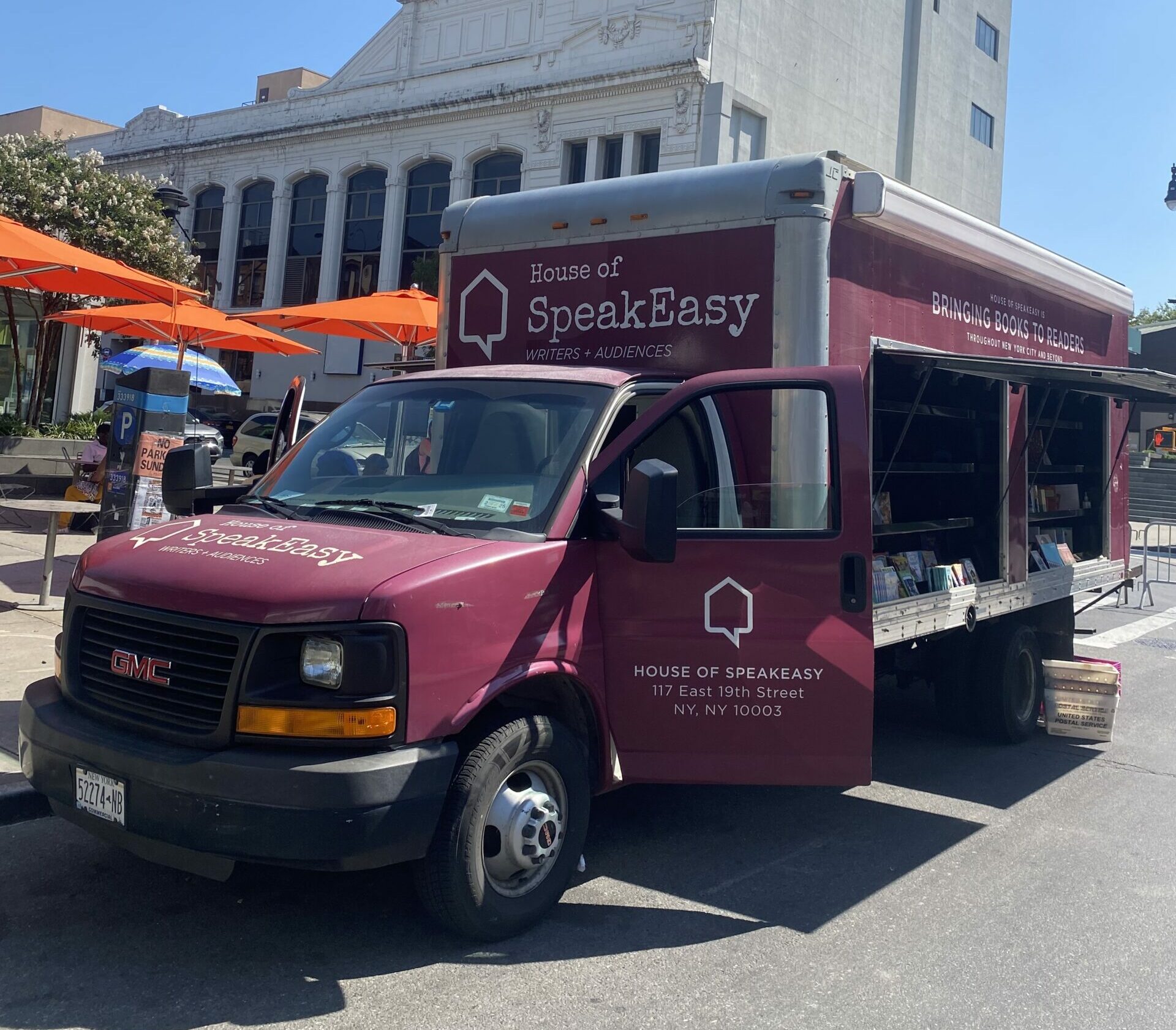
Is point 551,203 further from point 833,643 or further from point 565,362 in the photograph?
point 833,643

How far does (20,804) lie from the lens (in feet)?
16.8

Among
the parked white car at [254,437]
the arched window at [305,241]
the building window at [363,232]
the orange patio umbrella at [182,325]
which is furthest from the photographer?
the arched window at [305,241]

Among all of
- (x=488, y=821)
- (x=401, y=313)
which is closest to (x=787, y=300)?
(x=488, y=821)

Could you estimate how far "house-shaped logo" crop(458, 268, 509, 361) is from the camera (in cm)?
638

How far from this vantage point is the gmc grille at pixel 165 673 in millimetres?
3746

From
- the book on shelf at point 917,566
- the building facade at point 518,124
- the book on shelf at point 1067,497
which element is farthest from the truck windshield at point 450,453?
the building facade at point 518,124

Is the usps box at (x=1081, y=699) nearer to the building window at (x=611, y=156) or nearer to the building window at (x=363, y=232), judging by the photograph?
the building window at (x=611, y=156)

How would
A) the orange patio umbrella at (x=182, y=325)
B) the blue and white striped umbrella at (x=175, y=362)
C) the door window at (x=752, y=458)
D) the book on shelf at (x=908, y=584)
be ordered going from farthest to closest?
the blue and white striped umbrella at (x=175, y=362), the orange patio umbrella at (x=182, y=325), the book on shelf at (x=908, y=584), the door window at (x=752, y=458)

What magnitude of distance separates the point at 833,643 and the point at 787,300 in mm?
1724

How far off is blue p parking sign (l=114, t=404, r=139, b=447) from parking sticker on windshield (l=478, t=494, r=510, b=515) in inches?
225

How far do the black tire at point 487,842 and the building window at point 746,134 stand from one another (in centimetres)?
2922

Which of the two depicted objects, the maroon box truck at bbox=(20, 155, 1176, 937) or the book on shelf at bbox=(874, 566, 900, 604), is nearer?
the maroon box truck at bbox=(20, 155, 1176, 937)

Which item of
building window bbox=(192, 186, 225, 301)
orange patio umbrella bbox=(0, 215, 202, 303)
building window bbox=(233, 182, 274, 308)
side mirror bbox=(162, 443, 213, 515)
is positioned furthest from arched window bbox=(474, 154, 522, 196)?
side mirror bbox=(162, 443, 213, 515)

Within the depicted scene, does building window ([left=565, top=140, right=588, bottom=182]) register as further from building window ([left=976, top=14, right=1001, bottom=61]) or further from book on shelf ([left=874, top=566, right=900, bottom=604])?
book on shelf ([left=874, top=566, right=900, bottom=604])
